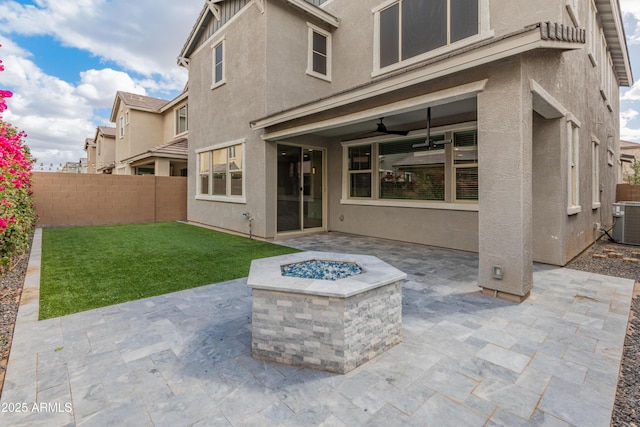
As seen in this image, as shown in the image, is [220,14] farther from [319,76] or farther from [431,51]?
[431,51]

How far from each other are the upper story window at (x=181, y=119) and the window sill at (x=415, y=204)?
40.2 ft

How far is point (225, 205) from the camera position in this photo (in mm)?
11172

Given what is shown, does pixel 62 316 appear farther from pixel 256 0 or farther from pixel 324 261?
pixel 256 0

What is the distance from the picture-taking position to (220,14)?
36.7 ft

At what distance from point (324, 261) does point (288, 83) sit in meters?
7.31

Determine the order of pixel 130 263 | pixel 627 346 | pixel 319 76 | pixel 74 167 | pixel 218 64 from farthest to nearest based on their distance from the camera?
pixel 74 167 < pixel 218 64 < pixel 319 76 < pixel 130 263 < pixel 627 346

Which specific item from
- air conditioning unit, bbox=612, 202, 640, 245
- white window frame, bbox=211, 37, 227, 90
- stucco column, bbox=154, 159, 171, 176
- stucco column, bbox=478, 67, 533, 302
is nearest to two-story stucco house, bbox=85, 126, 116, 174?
stucco column, bbox=154, 159, 171, 176

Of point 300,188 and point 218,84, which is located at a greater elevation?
point 218,84

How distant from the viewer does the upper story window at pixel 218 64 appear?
11.2 meters

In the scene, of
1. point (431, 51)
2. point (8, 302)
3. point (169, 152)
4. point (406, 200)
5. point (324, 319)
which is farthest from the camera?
point (169, 152)

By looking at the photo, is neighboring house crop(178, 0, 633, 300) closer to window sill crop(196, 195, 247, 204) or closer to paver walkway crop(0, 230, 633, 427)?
window sill crop(196, 195, 247, 204)

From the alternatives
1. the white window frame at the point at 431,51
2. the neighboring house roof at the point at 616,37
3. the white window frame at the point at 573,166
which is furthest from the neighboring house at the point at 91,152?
the neighboring house roof at the point at 616,37

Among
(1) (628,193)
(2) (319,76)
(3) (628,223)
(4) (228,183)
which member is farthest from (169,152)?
(1) (628,193)

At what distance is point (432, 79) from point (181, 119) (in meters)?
16.8
